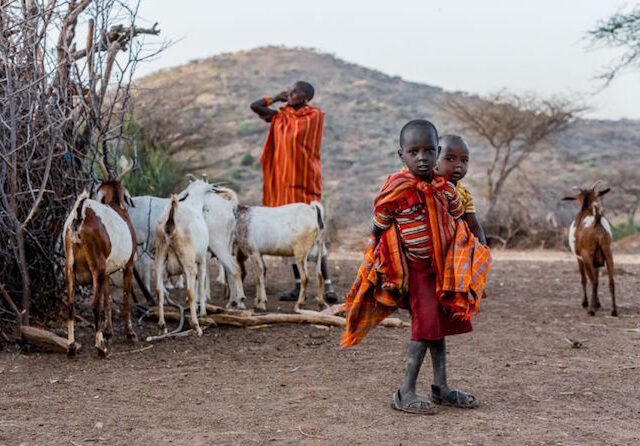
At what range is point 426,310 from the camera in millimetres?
4578

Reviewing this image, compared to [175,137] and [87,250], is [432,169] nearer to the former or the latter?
[87,250]

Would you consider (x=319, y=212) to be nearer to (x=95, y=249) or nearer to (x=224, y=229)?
(x=224, y=229)

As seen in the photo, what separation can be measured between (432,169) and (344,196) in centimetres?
2222

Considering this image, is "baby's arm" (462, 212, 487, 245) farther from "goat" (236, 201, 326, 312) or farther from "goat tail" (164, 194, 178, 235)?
"goat" (236, 201, 326, 312)

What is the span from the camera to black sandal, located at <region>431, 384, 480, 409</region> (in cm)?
478

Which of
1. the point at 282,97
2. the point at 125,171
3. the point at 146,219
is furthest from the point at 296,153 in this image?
the point at 125,171

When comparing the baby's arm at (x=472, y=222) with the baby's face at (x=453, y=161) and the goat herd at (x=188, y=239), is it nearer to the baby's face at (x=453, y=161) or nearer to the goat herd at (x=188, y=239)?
the baby's face at (x=453, y=161)

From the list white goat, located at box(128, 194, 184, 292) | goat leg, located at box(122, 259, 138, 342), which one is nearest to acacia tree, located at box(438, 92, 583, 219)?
white goat, located at box(128, 194, 184, 292)

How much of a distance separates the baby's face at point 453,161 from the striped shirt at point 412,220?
46 cm

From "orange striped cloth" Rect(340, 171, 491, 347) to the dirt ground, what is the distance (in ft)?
2.05

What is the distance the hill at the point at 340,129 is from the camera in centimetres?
1964

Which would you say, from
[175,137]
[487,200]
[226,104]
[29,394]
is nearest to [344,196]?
[487,200]

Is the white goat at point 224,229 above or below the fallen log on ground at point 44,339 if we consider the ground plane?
above

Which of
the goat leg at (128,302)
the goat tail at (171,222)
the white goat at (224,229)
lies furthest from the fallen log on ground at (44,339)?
the white goat at (224,229)
